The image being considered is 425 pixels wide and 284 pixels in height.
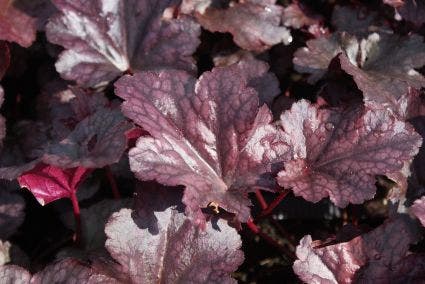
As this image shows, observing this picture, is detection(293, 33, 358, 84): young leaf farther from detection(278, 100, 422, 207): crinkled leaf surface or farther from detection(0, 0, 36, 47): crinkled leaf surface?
detection(0, 0, 36, 47): crinkled leaf surface

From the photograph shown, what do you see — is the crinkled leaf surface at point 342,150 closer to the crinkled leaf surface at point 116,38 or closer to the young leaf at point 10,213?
the crinkled leaf surface at point 116,38

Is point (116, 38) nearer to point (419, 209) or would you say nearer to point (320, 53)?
Answer: point (320, 53)

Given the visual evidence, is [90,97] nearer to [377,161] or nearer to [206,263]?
[206,263]

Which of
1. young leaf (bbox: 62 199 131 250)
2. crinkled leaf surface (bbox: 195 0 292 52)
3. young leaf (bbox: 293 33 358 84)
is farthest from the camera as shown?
crinkled leaf surface (bbox: 195 0 292 52)

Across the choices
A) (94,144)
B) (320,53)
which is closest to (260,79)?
(320,53)

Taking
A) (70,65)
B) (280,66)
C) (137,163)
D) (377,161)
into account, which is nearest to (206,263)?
(137,163)

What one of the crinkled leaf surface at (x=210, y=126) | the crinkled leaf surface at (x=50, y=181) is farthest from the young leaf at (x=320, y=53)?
the crinkled leaf surface at (x=50, y=181)

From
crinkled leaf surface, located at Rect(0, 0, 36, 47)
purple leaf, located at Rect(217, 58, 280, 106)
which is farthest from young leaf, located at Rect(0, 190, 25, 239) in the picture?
purple leaf, located at Rect(217, 58, 280, 106)
